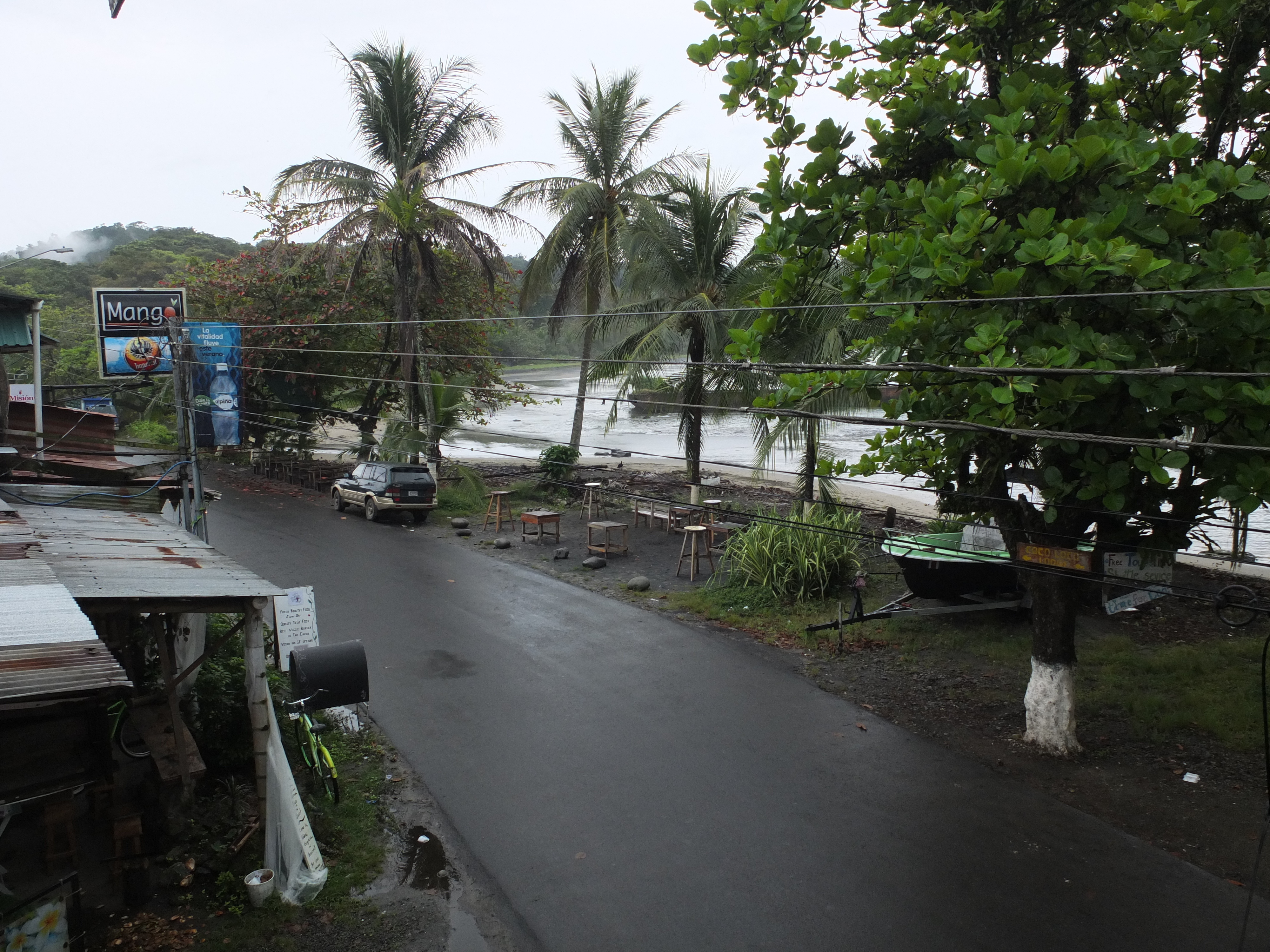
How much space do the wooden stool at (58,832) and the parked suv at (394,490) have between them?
53.6 ft

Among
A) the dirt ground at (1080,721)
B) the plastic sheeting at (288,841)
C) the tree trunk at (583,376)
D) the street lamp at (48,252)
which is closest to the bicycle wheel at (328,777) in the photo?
the plastic sheeting at (288,841)

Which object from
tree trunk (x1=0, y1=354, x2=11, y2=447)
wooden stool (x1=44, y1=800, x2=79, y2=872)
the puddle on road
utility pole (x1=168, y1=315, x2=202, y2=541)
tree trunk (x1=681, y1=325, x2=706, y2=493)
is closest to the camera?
wooden stool (x1=44, y1=800, x2=79, y2=872)

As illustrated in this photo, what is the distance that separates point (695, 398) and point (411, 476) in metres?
8.14

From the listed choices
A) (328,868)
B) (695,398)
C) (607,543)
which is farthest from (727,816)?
(695,398)

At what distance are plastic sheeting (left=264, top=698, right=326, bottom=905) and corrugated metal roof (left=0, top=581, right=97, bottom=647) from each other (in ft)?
6.76

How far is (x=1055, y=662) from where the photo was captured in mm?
8883

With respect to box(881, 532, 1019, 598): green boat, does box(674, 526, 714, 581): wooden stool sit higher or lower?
lower

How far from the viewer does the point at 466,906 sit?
654 centimetres

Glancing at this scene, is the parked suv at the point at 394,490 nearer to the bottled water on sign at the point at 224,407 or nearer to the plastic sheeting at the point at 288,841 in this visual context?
the bottled water on sign at the point at 224,407

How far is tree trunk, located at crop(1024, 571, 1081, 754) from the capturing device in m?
8.80

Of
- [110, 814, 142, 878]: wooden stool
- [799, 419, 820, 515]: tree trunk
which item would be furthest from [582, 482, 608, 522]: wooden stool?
[110, 814, 142, 878]: wooden stool

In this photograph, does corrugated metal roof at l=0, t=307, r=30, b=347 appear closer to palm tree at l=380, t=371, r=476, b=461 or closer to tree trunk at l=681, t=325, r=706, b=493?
palm tree at l=380, t=371, r=476, b=461

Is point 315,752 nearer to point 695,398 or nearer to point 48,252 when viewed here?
point 48,252

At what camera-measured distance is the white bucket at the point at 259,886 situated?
634 centimetres
